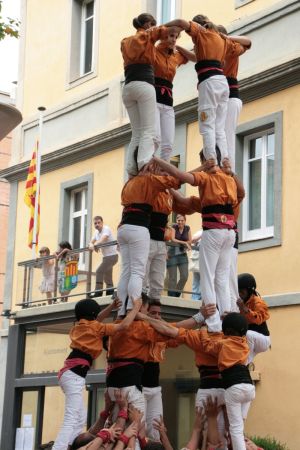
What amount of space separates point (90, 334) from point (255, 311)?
76.6 inches

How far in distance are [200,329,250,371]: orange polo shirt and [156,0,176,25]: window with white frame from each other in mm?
12335

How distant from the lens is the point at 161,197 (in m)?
10.9

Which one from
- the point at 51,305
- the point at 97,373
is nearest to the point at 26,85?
the point at 51,305

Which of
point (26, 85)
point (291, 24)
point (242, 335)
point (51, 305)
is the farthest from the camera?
point (26, 85)

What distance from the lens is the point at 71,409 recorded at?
1034cm

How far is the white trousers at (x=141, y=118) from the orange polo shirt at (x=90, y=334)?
1.72m

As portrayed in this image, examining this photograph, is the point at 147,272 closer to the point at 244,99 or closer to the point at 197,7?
the point at 244,99

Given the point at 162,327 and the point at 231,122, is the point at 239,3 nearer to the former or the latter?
the point at 231,122

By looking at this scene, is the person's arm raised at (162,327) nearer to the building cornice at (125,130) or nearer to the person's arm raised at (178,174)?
the person's arm raised at (178,174)

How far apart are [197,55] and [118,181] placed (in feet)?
34.7

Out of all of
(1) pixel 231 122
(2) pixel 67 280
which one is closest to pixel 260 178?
(2) pixel 67 280

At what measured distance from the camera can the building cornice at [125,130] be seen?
17.5 meters

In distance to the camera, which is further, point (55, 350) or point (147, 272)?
point (55, 350)

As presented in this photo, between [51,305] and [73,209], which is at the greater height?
[73,209]
